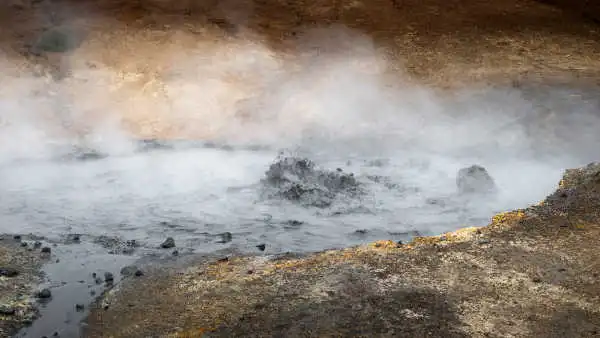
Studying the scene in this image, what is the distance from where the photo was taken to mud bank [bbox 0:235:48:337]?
297cm

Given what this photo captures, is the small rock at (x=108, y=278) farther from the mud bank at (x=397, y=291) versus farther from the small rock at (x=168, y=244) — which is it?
the small rock at (x=168, y=244)

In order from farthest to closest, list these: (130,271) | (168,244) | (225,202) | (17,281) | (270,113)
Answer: (270,113)
(225,202)
(168,244)
(130,271)
(17,281)

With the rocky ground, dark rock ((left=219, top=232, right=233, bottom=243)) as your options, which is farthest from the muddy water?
the rocky ground

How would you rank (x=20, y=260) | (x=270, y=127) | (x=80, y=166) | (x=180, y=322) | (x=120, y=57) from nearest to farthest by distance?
(x=180, y=322) → (x=20, y=260) → (x=80, y=166) → (x=270, y=127) → (x=120, y=57)

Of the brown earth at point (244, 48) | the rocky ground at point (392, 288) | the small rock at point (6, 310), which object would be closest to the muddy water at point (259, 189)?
the small rock at point (6, 310)

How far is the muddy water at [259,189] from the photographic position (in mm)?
3945

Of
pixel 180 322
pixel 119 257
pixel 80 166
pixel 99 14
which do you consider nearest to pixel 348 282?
pixel 180 322

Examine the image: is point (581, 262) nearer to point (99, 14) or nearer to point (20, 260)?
point (20, 260)

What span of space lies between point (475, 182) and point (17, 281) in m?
3.36

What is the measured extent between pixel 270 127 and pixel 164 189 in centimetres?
224

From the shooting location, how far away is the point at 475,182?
498 cm

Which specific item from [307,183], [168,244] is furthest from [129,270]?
[307,183]

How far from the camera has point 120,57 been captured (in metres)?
7.62

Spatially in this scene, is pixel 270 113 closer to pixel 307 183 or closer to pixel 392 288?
pixel 307 183
